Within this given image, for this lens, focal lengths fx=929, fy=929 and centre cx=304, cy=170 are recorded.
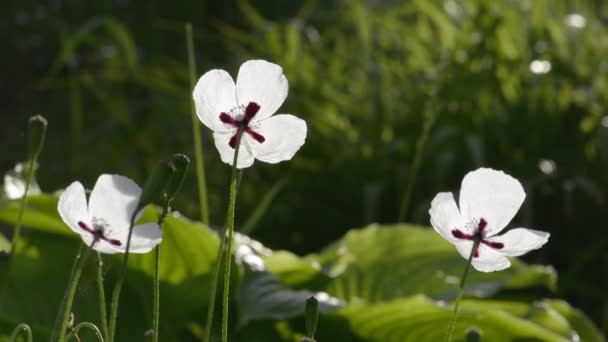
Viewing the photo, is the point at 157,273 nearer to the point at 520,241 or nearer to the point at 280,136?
the point at 280,136

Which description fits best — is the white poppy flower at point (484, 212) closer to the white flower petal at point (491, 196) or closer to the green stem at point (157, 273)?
the white flower petal at point (491, 196)

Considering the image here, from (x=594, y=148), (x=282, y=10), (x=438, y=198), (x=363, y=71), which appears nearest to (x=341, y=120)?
(x=363, y=71)

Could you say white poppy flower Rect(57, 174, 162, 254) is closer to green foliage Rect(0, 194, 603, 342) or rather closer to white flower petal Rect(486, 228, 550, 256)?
white flower petal Rect(486, 228, 550, 256)

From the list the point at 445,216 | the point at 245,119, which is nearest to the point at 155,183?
the point at 245,119

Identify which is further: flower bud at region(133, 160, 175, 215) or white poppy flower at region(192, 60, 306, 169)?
white poppy flower at region(192, 60, 306, 169)

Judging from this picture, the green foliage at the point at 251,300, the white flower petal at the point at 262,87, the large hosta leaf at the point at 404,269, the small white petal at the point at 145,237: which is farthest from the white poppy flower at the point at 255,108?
A: the large hosta leaf at the point at 404,269

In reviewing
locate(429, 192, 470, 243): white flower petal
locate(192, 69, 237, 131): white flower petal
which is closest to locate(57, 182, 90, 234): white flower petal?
locate(192, 69, 237, 131): white flower petal
